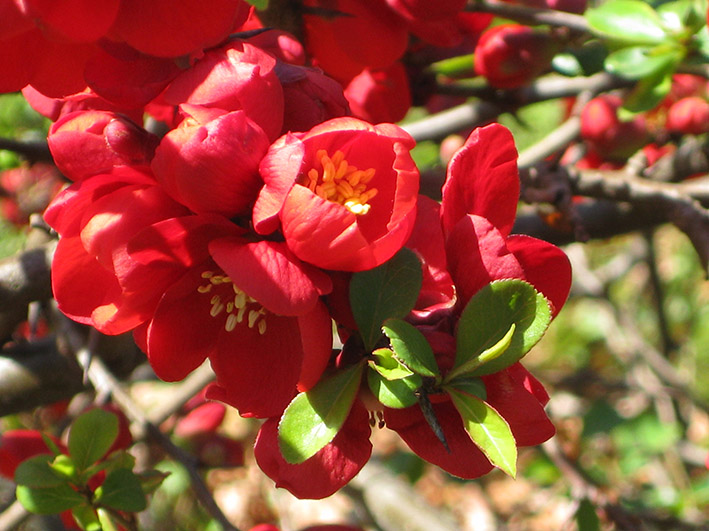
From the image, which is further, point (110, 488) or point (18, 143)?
point (18, 143)

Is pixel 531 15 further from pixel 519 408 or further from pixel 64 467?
pixel 64 467

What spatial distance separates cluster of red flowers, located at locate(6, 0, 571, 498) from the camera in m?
0.50

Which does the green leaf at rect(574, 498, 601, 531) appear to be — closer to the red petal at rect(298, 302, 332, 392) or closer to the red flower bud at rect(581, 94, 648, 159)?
the red flower bud at rect(581, 94, 648, 159)

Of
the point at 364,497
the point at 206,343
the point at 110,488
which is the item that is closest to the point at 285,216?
the point at 206,343

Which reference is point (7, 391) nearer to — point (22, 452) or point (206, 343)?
point (22, 452)

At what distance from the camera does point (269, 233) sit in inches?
20.1

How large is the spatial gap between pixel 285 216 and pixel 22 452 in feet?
2.22

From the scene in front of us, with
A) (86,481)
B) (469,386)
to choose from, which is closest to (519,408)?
(469,386)

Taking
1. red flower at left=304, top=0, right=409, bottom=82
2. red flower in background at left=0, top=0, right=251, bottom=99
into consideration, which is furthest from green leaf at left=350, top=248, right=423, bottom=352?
red flower at left=304, top=0, right=409, bottom=82

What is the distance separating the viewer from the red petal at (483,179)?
55 cm

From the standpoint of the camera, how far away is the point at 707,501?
158cm

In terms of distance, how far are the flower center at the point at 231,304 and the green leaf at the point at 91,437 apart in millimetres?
282

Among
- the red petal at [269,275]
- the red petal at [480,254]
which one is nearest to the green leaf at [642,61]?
the red petal at [480,254]

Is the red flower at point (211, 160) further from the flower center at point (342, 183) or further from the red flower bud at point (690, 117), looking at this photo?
the red flower bud at point (690, 117)
